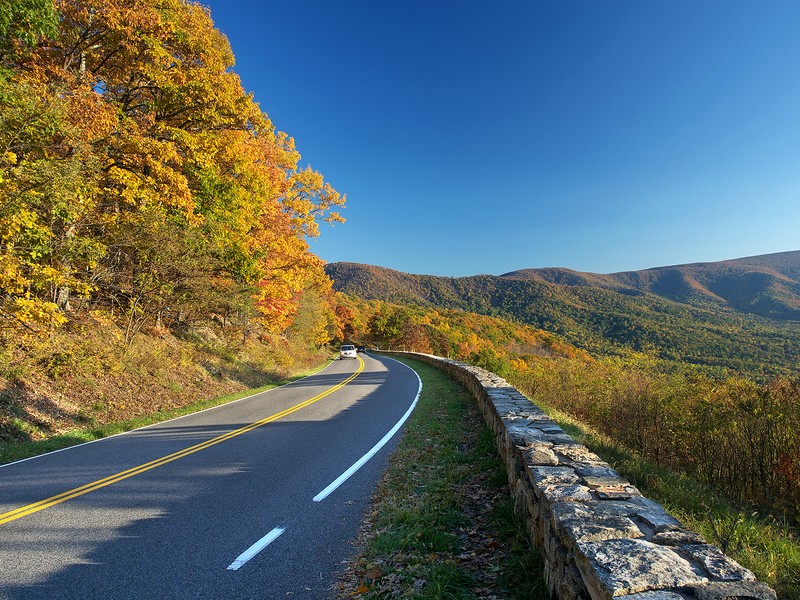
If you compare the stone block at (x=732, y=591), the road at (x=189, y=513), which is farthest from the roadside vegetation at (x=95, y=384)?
the stone block at (x=732, y=591)

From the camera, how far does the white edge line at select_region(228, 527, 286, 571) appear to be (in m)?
3.59

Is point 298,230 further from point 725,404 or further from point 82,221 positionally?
point 725,404

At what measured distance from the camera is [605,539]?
2.40 meters

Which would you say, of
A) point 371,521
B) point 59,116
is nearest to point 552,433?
point 371,521

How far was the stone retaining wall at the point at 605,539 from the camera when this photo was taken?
1.94m

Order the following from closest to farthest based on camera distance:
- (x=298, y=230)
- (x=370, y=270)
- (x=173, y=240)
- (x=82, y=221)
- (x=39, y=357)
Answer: (x=39, y=357), (x=82, y=221), (x=173, y=240), (x=298, y=230), (x=370, y=270)

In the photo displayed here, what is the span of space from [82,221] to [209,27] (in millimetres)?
7542

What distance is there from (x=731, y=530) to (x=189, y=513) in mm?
5818

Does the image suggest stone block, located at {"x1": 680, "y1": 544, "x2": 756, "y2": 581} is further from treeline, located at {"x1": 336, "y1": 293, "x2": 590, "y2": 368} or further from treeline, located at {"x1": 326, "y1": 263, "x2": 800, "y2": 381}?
treeline, located at {"x1": 336, "y1": 293, "x2": 590, "y2": 368}

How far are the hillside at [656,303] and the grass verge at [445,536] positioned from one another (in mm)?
39436

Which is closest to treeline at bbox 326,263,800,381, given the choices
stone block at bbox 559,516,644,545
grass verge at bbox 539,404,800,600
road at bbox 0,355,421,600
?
grass verge at bbox 539,404,800,600

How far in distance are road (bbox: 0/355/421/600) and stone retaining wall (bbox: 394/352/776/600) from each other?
188 cm

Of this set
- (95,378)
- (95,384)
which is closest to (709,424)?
(95,384)

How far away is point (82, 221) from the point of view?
10.8m
